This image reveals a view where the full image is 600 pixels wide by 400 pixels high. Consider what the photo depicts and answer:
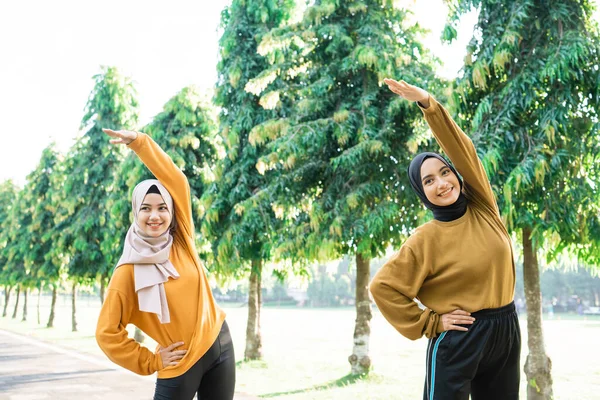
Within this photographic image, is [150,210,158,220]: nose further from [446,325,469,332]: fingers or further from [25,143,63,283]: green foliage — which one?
[25,143,63,283]: green foliage

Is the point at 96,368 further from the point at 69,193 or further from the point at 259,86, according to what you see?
the point at 69,193

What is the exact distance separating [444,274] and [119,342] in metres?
1.71

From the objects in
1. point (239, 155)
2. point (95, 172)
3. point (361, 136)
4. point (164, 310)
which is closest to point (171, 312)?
point (164, 310)

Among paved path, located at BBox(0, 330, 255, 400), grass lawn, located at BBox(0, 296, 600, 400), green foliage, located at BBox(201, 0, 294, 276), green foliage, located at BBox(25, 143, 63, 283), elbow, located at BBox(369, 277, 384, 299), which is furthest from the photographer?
green foliage, located at BBox(25, 143, 63, 283)

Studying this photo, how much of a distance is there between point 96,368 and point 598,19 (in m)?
9.98

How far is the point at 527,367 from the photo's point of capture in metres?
Answer: 7.93

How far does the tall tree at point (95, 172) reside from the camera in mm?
19203

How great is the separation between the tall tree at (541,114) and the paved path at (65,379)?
4.37 meters

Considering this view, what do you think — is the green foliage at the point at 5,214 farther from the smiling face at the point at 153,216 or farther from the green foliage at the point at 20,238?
the smiling face at the point at 153,216

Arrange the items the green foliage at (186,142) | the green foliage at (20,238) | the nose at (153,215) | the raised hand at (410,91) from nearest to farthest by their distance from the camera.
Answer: the raised hand at (410,91), the nose at (153,215), the green foliage at (186,142), the green foliage at (20,238)

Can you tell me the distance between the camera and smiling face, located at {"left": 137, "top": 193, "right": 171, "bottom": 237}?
3.31 meters

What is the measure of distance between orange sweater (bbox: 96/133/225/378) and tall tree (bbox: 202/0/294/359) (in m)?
8.25

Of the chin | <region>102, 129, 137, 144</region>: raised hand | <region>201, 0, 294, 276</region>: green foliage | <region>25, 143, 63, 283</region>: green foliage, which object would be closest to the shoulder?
the chin

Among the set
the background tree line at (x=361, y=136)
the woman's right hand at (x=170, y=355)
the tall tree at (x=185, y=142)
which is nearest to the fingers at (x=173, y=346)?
the woman's right hand at (x=170, y=355)
